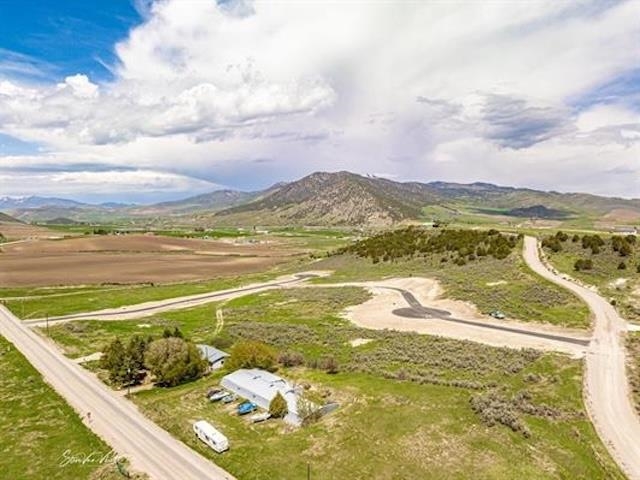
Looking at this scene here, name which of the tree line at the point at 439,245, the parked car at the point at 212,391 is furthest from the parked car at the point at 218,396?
the tree line at the point at 439,245

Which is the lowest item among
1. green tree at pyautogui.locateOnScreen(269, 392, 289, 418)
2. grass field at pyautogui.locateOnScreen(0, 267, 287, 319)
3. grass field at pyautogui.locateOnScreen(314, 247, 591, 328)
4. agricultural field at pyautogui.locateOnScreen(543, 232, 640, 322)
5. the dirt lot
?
grass field at pyautogui.locateOnScreen(0, 267, 287, 319)

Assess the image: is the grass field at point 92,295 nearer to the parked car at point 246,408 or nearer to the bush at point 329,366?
the bush at point 329,366

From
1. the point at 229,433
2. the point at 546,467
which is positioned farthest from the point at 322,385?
the point at 546,467

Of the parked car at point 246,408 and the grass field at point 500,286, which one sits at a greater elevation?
the grass field at point 500,286

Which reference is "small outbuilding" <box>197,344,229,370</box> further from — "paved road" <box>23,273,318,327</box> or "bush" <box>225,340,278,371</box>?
"paved road" <box>23,273,318,327</box>

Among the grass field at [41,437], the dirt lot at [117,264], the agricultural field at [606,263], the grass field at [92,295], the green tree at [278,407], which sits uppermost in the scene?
the agricultural field at [606,263]

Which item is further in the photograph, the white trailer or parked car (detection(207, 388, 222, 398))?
parked car (detection(207, 388, 222, 398))

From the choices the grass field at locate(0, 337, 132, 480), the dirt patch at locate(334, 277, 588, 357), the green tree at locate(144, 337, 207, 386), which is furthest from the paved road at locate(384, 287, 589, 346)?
the grass field at locate(0, 337, 132, 480)
